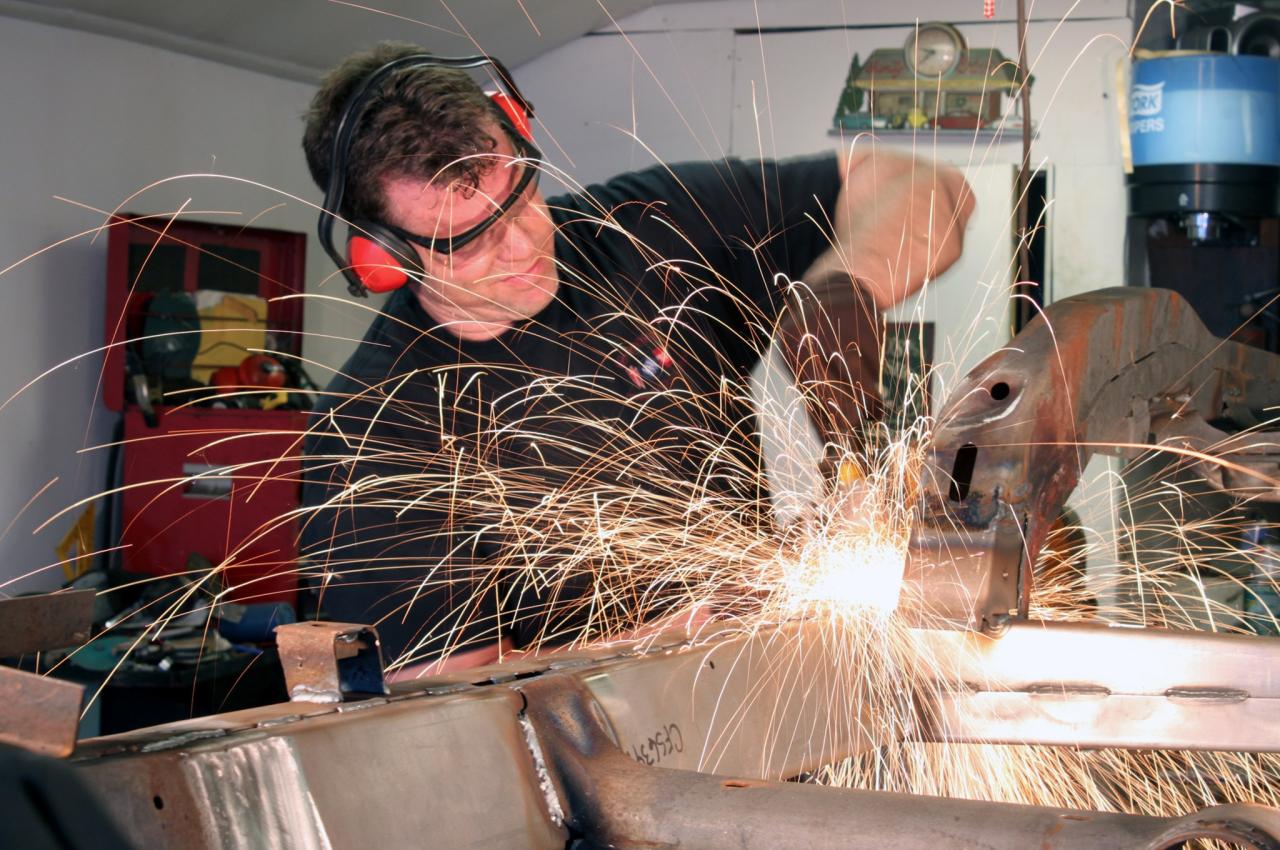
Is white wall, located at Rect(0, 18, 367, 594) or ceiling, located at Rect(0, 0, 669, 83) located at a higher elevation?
ceiling, located at Rect(0, 0, 669, 83)

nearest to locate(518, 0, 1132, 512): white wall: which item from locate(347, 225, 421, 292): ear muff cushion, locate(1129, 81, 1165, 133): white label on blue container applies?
locate(1129, 81, 1165, 133): white label on blue container

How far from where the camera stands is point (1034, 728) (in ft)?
3.88

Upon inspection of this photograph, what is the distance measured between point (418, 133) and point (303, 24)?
2.68 metres

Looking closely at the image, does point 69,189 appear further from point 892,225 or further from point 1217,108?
point 1217,108

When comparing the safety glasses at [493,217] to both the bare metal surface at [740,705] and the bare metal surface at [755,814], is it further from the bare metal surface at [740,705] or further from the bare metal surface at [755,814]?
the bare metal surface at [755,814]

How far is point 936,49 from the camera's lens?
407 centimetres

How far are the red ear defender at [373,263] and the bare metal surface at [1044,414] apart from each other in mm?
951

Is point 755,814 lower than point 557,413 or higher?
lower

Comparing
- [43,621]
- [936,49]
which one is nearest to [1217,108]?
[936,49]

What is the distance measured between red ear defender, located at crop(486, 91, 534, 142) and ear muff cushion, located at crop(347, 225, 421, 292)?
0.85 feet

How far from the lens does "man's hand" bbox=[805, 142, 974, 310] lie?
2111 mm

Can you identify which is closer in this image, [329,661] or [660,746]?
[329,661]

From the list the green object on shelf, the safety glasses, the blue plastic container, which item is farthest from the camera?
the green object on shelf

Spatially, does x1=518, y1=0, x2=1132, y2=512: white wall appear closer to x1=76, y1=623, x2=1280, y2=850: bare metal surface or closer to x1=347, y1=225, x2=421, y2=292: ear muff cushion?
x1=347, y1=225, x2=421, y2=292: ear muff cushion
